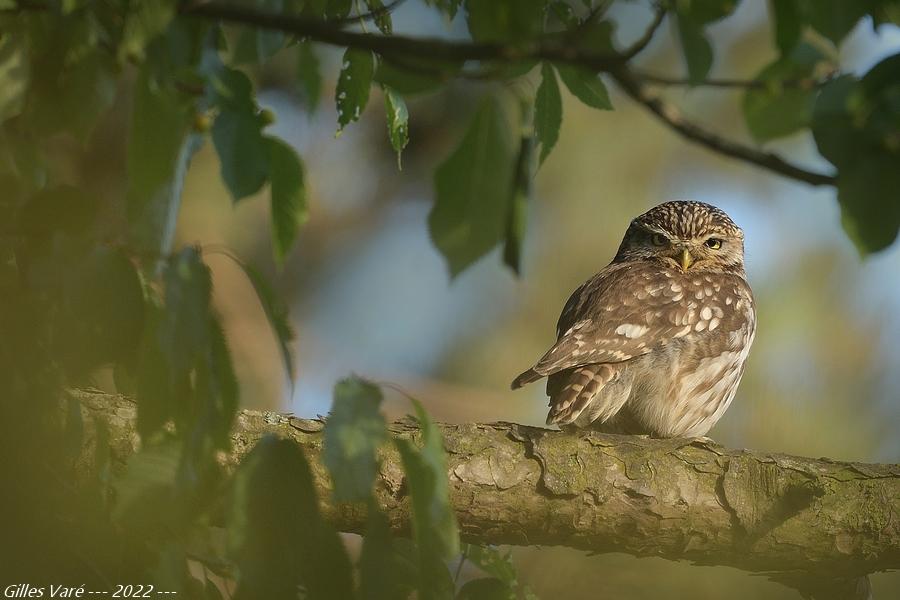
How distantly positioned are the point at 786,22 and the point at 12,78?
3.02ft

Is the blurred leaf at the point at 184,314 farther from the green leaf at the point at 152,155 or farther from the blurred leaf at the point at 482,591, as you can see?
the blurred leaf at the point at 482,591

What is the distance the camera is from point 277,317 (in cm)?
137

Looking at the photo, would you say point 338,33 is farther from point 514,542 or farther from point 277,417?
point 514,542

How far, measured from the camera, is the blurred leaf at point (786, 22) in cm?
115

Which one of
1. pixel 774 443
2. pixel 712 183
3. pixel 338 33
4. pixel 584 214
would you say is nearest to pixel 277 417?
pixel 338 33

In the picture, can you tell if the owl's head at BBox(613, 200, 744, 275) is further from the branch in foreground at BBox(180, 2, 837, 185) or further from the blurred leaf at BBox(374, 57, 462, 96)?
the branch in foreground at BBox(180, 2, 837, 185)

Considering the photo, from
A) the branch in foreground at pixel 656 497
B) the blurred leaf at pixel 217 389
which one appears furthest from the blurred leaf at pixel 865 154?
the branch in foreground at pixel 656 497

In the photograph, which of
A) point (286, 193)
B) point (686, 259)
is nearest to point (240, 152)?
point (286, 193)

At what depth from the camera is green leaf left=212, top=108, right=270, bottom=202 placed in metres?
1.35

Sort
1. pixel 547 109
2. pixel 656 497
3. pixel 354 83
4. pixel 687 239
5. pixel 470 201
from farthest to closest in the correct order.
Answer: pixel 687 239
pixel 656 497
pixel 354 83
pixel 547 109
pixel 470 201

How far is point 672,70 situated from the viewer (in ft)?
21.6

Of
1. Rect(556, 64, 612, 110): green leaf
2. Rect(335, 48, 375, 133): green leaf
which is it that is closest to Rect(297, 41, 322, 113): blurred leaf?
Rect(335, 48, 375, 133): green leaf

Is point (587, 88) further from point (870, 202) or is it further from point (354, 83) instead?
point (870, 202)

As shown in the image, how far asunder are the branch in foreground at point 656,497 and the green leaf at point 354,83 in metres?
1.27
